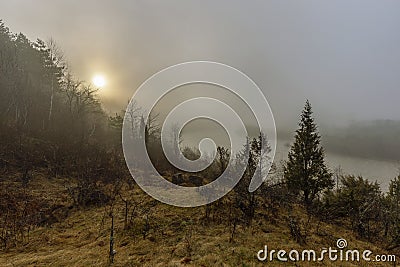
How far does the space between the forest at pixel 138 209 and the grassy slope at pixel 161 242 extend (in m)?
0.04

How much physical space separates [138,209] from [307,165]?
15860mm

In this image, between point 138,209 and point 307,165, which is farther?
point 307,165

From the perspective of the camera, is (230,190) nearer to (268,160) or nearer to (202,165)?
(268,160)

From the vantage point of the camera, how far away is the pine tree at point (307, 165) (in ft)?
68.5

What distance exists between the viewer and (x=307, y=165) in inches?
864

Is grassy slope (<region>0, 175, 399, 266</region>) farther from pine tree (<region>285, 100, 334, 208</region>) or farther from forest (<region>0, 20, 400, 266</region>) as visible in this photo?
pine tree (<region>285, 100, 334, 208</region>)

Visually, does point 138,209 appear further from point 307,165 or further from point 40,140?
point 307,165

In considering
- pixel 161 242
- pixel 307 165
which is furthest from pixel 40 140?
pixel 307 165

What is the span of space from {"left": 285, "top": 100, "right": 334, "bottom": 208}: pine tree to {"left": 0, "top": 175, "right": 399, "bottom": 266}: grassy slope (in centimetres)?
996

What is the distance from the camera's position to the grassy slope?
7125 mm

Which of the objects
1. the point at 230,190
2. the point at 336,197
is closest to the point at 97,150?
the point at 230,190

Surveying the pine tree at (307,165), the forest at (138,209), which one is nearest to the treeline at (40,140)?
the forest at (138,209)

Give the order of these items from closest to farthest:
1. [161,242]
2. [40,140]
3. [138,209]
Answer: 1. [161,242]
2. [138,209]
3. [40,140]

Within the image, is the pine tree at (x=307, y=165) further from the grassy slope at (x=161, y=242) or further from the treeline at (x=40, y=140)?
the treeline at (x=40, y=140)
